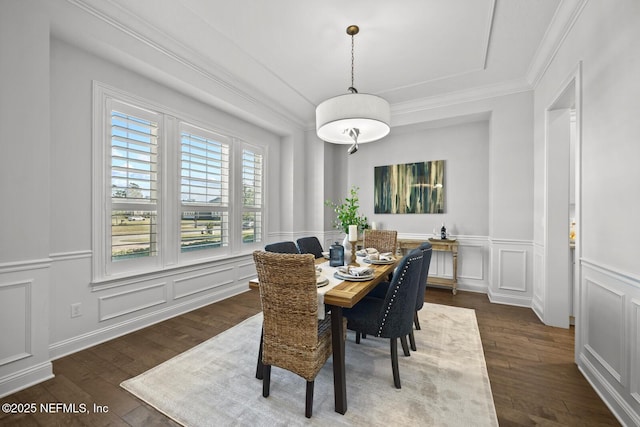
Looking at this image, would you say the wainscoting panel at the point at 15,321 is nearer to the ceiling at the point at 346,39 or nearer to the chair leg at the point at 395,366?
the ceiling at the point at 346,39

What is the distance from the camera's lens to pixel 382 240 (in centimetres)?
347

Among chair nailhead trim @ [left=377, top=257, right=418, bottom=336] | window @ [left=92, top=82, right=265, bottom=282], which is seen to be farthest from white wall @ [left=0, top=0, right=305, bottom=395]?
chair nailhead trim @ [left=377, top=257, right=418, bottom=336]

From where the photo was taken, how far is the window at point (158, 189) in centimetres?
261

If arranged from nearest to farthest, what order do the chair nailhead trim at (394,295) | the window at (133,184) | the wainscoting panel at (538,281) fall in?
the chair nailhead trim at (394,295), the window at (133,184), the wainscoting panel at (538,281)

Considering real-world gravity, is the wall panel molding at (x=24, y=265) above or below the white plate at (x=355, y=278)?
above

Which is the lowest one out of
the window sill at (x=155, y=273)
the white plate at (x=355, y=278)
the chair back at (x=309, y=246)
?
the window sill at (x=155, y=273)

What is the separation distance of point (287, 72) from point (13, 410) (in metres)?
3.87

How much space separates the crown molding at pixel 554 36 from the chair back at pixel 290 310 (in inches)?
119

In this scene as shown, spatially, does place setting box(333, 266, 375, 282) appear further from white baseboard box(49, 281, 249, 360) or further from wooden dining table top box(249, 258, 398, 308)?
white baseboard box(49, 281, 249, 360)

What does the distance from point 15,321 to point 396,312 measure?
2.68m

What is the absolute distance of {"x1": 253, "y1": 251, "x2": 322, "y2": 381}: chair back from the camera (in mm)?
1524

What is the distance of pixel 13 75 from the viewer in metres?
1.87

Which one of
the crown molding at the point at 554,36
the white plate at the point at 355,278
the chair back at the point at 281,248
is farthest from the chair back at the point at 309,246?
the crown molding at the point at 554,36

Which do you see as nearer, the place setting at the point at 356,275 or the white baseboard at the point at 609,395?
the white baseboard at the point at 609,395
